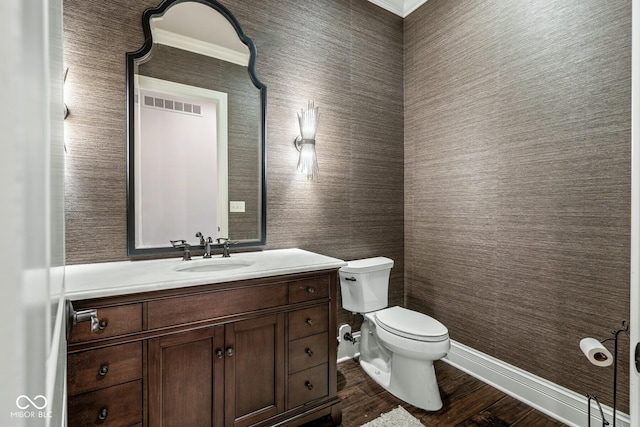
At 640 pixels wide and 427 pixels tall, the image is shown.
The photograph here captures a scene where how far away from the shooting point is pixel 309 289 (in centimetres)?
160

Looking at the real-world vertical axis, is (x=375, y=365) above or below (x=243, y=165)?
below

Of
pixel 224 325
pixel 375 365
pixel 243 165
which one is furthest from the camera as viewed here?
pixel 375 365

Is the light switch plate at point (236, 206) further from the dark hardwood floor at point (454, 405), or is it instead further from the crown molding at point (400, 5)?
the crown molding at point (400, 5)

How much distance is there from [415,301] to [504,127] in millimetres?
1510

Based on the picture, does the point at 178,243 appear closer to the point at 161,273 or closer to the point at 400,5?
the point at 161,273

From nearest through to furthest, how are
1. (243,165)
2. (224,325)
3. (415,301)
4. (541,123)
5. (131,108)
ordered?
(224,325) < (131,108) < (541,123) < (243,165) < (415,301)

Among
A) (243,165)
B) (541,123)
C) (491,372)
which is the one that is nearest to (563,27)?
(541,123)

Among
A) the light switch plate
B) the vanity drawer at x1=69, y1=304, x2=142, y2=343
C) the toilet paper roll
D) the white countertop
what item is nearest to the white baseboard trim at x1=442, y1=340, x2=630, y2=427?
the toilet paper roll

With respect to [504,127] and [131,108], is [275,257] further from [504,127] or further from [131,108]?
[504,127]

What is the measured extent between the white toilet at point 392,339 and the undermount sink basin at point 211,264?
793mm

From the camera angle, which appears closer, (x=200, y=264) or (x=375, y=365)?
(x=200, y=264)

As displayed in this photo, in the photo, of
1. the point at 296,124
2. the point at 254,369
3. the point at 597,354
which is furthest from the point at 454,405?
the point at 296,124

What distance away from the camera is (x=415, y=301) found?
2.57m

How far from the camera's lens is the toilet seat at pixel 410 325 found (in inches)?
68.6
